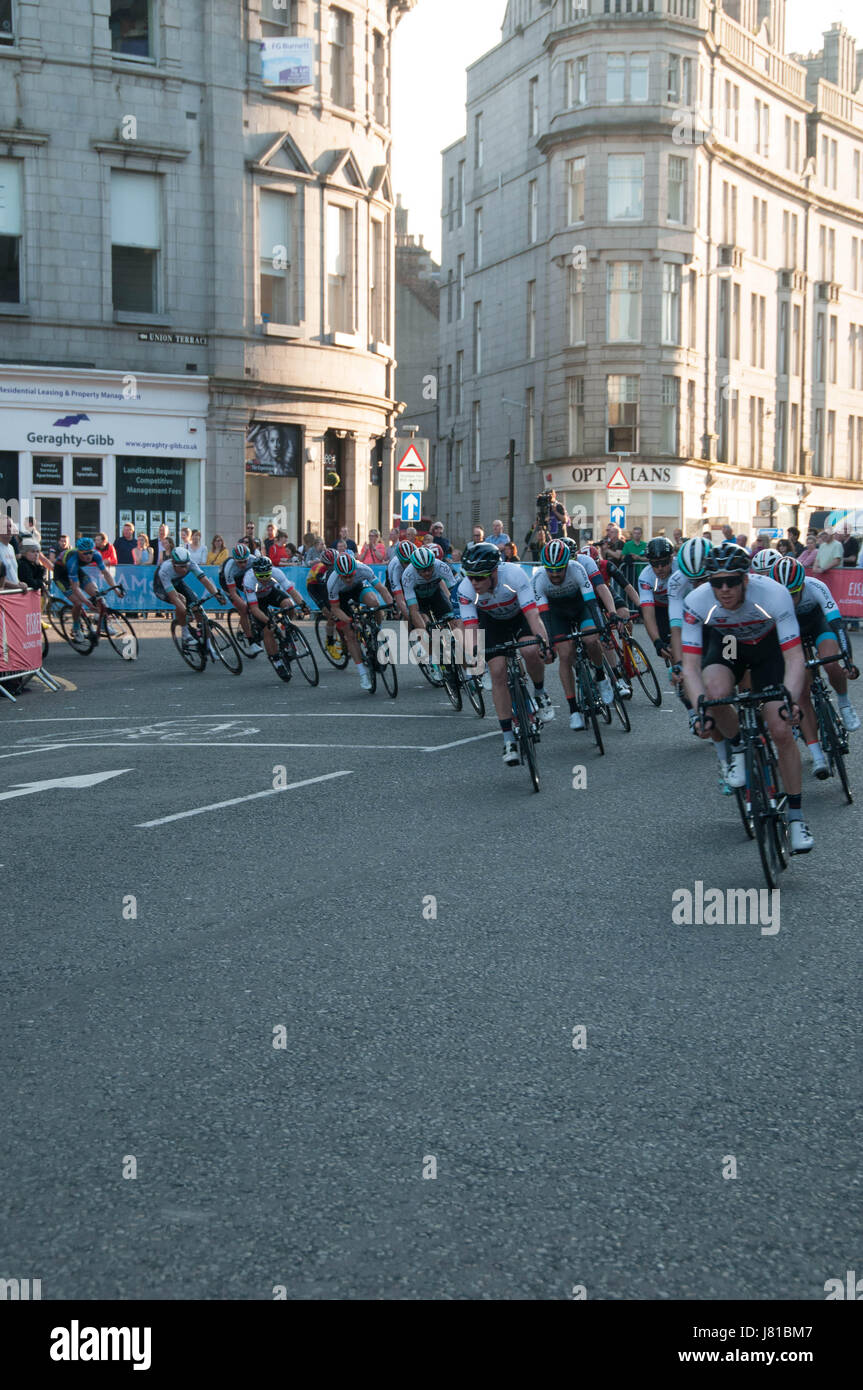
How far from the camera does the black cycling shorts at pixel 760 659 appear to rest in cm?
859

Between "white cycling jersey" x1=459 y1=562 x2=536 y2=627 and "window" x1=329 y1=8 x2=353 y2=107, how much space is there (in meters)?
29.4

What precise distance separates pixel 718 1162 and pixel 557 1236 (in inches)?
27.0

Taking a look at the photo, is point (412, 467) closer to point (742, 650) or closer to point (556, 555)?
point (556, 555)

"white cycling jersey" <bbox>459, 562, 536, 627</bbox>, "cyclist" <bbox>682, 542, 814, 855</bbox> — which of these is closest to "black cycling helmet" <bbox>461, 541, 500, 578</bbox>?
"white cycling jersey" <bbox>459, 562, 536, 627</bbox>

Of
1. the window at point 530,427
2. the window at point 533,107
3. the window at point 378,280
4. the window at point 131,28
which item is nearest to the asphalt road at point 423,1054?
the window at point 131,28

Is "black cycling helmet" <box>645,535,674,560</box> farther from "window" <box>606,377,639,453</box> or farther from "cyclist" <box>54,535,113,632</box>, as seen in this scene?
"window" <box>606,377,639,453</box>

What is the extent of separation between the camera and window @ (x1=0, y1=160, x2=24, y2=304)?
33.8 m

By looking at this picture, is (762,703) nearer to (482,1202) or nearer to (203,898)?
(203,898)

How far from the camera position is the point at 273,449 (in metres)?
37.2

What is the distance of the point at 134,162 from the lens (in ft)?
115

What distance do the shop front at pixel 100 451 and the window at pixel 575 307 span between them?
24731mm

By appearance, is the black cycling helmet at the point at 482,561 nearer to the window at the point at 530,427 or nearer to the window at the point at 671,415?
the window at the point at 671,415

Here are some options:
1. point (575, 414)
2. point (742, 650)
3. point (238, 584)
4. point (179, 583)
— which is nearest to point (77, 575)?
point (179, 583)

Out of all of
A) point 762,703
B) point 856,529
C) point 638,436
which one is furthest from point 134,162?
point 762,703
